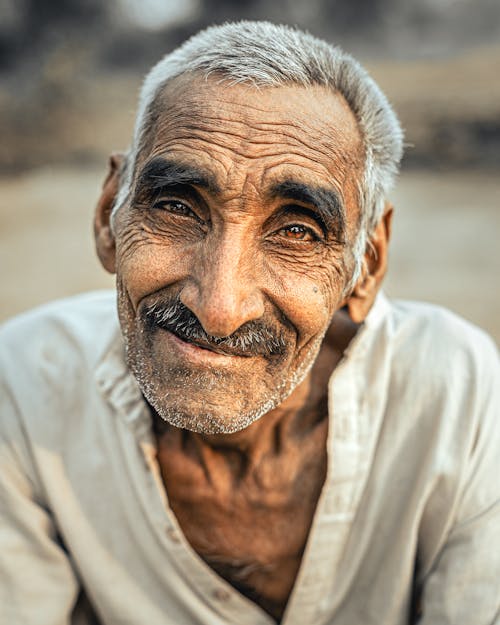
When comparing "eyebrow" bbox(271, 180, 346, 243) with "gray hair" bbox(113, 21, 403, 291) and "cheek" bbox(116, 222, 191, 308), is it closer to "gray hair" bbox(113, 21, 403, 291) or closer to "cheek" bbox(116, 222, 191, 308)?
"gray hair" bbox(113, 21, 403, 291)

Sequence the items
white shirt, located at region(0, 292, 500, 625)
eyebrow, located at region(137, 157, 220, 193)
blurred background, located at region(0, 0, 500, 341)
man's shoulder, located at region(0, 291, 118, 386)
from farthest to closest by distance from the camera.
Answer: blurred background, located at region(0, 0, 500, 341) < man's shoulder, located at region(0, 291, 118, 386) < white shirt, located at region(0, 292, 500, 625) < eyebrow, located at region(137, 157, 220, 193)

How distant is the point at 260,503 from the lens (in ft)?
7.75

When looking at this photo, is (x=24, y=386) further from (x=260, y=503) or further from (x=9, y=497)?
(x=260, y=503)

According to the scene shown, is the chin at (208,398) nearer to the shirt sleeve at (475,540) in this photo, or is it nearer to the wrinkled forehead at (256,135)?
the wrinkled forehead at (256,135)

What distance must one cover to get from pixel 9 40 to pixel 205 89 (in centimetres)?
1542

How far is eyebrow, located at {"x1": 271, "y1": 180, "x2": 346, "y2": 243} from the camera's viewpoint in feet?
6.15

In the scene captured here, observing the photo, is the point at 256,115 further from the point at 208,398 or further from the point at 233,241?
the point at 208,398

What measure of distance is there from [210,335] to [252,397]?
229 millimetres

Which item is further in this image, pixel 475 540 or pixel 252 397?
pixel 475 540

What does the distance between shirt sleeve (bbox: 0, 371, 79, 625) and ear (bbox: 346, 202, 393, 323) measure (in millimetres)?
1127

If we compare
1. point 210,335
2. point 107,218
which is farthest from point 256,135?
point 107,218

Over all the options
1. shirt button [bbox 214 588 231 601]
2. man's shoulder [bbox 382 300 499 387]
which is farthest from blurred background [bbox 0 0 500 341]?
shirt button [bbox 214 588 231 601]

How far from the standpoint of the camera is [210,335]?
182 cm

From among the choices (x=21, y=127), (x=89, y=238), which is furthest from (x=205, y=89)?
(x=21, y=127)
